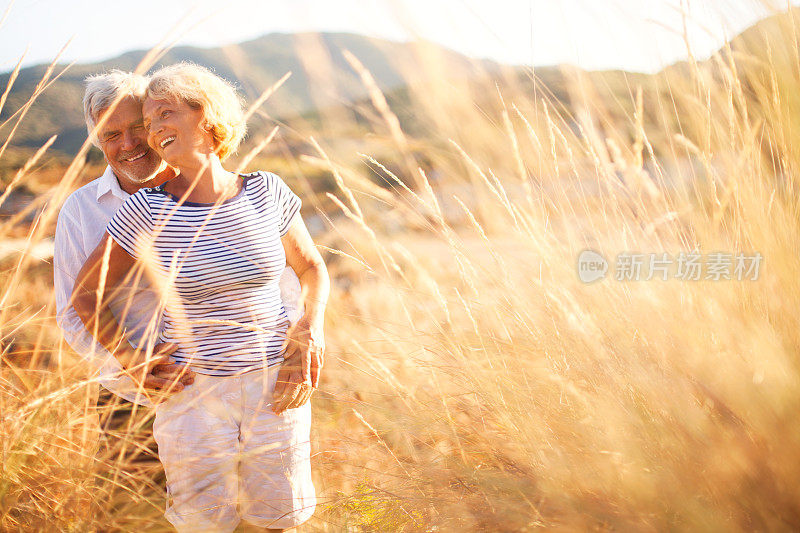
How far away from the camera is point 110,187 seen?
1549mm

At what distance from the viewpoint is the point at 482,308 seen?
1203 mm

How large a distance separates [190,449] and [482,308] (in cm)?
75

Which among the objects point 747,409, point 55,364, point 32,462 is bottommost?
point 55,364

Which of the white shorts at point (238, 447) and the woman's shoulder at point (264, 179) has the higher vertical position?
the woman's shoulder at point (264, 179)

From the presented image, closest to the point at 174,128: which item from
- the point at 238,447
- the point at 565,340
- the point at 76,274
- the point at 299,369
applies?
the point at 76,274

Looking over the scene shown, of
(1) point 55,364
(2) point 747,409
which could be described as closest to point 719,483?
(2) point 747,409

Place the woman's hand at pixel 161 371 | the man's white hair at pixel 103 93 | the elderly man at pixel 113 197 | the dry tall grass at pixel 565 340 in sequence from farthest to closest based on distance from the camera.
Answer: the man's white hair at pixel 103 93
the elderly man at pixel 113 197
the woman's hand at pixel 161 371
the dry tall grass at pixel 565 340

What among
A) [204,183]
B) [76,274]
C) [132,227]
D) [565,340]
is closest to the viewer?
[565,340]

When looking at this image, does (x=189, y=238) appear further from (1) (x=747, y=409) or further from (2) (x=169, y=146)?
(1) (x=747, y=409)

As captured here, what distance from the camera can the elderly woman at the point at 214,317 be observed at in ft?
4.10

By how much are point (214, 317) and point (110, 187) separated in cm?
56

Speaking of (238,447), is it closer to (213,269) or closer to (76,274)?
(213,269)

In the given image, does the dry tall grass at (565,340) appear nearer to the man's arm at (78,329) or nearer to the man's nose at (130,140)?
the man's arm at (78,329)

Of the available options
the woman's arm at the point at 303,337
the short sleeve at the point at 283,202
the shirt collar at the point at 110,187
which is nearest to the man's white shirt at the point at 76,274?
the shirt collar at the point at 110,187
